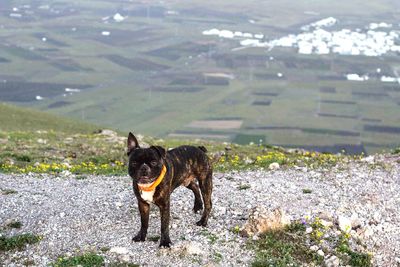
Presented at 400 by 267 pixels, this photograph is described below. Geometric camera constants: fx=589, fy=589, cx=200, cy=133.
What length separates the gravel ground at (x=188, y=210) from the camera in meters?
15.7

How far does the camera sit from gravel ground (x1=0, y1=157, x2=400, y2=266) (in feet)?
51.6

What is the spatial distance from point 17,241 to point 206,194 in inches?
212

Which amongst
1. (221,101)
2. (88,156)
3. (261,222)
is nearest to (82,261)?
(261,222)

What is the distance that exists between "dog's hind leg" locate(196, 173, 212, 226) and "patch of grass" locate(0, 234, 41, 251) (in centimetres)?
469

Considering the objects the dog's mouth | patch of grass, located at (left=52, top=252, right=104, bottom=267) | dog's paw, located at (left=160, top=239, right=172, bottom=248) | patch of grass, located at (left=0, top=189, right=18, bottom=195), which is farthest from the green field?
the dog's mouth

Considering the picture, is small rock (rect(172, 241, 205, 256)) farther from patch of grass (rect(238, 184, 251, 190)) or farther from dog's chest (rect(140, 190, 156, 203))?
patch of grass (rect(238, 184, 251, 190))

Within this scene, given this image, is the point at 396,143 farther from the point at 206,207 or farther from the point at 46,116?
the point at 206,207

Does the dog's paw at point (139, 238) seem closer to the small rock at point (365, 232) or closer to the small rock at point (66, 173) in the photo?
the small rock at point (365, 232)

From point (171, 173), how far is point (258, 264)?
336cm

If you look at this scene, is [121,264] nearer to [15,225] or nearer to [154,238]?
[154,238]

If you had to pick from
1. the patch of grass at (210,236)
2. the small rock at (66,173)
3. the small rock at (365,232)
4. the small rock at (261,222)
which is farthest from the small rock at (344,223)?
the small rock at (66,173)

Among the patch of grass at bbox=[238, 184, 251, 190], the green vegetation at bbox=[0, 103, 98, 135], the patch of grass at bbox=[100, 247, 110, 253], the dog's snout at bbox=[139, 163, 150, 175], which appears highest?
the dog's snout at bbox=[139, 163, 150, 175]

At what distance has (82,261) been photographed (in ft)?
49.2

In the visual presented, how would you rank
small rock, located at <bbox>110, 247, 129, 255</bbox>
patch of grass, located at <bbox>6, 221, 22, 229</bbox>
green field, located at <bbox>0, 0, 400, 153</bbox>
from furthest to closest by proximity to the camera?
green field, located at <bbox>0, 0, 400, 153</bbox> → patch of grass, located at <bbox>6, 221, 22, 229</bbox> → small rock, located at <bbox>110, 247, 129, 255</bbox>
